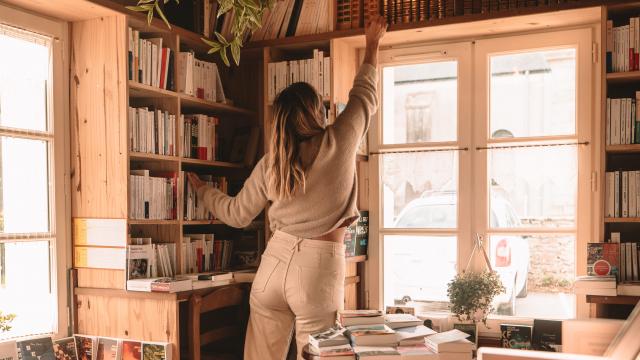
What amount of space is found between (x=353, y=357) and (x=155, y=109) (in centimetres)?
202

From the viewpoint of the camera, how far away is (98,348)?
10.3 feet

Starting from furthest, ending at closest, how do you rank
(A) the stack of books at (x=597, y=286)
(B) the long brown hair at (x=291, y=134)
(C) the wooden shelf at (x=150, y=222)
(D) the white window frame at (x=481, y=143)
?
(D) the white window frame at (x=481, y=143), (C) the wooden shelf at (x=150, y=222), (A) the stack of books at (x=597, y=286), (B) the long brown hair at (x=291, y=134)

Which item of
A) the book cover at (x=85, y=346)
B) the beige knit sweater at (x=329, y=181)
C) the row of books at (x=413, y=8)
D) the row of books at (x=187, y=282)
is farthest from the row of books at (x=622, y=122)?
the book cover at (x=85, y=346)

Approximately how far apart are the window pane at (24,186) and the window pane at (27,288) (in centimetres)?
10

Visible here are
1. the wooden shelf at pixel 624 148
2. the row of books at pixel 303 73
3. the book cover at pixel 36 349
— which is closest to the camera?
the book cover at pixel 36 349

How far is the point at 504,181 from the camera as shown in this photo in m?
3.66

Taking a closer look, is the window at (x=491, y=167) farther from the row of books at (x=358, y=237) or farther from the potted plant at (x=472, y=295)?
the potted plant at (x=472, y=295)

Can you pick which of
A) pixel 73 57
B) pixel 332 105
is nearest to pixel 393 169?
pixel 332 105

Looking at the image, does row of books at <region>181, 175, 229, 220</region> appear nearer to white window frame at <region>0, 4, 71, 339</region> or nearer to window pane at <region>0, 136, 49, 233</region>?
white window frame at <region>0, 4, 71, 339</region>

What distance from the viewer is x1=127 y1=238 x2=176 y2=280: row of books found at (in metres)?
3.17

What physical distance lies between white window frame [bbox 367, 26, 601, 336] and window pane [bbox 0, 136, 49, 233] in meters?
1.87

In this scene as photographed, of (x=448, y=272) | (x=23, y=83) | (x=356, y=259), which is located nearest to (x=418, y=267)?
(x=448, y=272)

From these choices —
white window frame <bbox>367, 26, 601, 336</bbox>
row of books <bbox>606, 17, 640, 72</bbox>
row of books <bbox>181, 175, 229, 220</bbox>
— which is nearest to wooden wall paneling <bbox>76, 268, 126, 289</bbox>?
row of books <bbox>181, 175, 229, 220</bbox>

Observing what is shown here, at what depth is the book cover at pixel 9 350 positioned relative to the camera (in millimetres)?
2830
